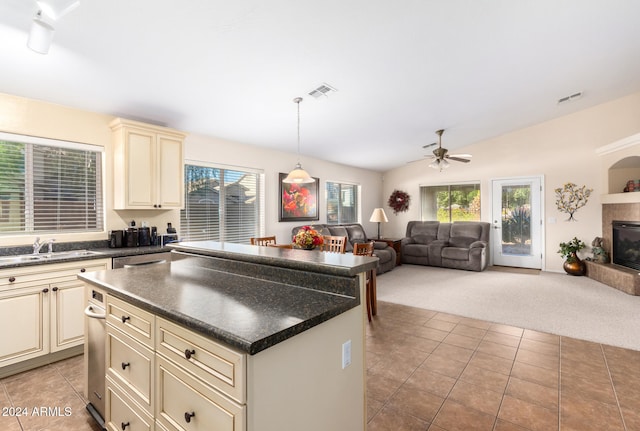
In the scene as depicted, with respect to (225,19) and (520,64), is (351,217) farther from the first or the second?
(225,19)

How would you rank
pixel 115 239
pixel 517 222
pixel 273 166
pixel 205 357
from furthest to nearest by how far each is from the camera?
pixel 517 222 → pixel 273 166 → pixel 115 239 → pixel 205 357

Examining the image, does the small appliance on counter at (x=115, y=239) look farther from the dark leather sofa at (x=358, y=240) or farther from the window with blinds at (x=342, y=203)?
the window with blinds at (x=342, y=203)

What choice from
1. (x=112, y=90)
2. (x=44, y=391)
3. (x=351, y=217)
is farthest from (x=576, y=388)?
(x=351, y=217)

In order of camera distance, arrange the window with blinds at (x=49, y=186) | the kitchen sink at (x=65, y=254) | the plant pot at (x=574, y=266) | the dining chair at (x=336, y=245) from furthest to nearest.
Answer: the plant pot at (x=574, y=266)
the dining chair at (x=336, y=245)
the window with blinds at (x=49, y=186)
the kitchen sink at (x=65, y=254)

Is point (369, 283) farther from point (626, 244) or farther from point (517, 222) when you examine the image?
point (517, 222)

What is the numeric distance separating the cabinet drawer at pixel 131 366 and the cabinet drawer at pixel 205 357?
0.19 m

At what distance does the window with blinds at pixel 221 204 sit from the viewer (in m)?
4.63

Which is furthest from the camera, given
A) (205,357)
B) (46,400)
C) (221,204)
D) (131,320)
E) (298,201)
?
(298,201)

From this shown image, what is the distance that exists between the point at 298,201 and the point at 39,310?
4.34 meters

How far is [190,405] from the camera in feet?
4.05

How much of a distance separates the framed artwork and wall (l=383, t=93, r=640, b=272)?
12.7ft

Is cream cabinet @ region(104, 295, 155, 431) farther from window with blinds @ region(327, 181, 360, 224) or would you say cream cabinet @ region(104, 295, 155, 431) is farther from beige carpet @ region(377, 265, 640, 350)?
window with blinds @ region(327, 181, 360, 224)

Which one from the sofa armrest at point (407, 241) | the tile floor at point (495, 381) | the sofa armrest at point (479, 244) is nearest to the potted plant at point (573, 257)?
the sofa armrest at point (479, 244)

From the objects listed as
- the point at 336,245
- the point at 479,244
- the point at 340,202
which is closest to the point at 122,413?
the point at 336,245
